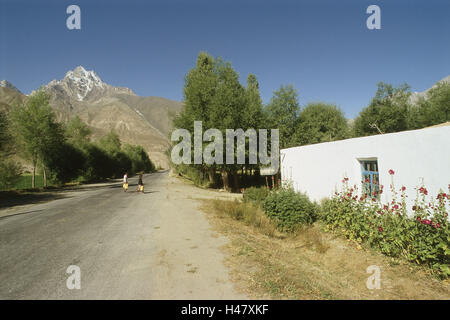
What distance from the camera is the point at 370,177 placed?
7516 millimetres

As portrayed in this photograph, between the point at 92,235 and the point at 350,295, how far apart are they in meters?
6.76

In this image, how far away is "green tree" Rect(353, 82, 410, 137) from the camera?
3091 centimetres

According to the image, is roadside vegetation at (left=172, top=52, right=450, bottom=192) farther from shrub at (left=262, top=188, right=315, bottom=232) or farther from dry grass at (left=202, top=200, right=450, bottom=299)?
dry grass at (left=202, top=200, right=450, bottom=299)

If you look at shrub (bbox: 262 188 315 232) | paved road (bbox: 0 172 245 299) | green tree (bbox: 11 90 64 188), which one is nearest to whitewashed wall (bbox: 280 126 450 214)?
shrub (bbox: 262 188 315 232)

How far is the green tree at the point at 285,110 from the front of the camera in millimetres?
30719

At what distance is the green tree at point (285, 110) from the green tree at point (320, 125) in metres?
1.00

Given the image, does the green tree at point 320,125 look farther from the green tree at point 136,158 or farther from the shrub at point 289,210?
the green tree at point 136,158

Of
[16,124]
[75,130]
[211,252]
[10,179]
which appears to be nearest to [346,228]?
[211,252]

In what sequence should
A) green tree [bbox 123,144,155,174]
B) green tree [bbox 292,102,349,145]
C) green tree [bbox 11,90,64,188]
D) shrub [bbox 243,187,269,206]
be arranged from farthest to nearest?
green tree [bbox 123,144,155,174], green tree [bbox 292,102,349,145], green tree [bbox 11,90,64,188], shrub [bbox 243,187,269,206]

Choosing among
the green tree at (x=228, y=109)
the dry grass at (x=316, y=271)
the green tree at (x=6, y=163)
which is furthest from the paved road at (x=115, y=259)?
the green tree at (x=6, y=163)

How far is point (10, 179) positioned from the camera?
19.5 metres

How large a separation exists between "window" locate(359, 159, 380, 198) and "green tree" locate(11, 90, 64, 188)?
94.7 ft

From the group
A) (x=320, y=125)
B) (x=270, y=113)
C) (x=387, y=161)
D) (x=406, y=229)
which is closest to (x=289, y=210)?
(x=387, y=161)
